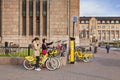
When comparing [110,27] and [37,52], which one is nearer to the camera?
[37,52]

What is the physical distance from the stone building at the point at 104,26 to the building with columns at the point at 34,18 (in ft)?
392

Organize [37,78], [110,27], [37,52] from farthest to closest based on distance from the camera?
[110,27] < [37,52] < [37,78]

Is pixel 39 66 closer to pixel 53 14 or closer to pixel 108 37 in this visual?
pixel 53 14

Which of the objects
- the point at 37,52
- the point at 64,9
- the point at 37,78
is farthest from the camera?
the point at 64,9

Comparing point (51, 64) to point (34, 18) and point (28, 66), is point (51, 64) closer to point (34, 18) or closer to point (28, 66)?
point (28, 66)

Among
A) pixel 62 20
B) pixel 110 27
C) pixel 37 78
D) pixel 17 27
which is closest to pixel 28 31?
pixel 17 27

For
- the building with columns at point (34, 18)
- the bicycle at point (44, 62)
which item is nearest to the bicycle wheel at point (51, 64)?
the bicycle at point (44, 62)

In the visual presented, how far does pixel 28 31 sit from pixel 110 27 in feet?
415

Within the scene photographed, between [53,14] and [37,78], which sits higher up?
[53,14]

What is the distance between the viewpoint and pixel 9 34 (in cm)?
3675

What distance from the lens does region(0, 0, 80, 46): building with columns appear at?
36594 mm

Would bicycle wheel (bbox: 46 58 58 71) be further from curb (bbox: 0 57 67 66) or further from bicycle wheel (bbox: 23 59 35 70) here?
curb (bbox: 0 57 67 66)

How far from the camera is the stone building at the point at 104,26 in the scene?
15900 cm

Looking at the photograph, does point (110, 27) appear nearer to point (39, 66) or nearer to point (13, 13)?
point (13, 13)
